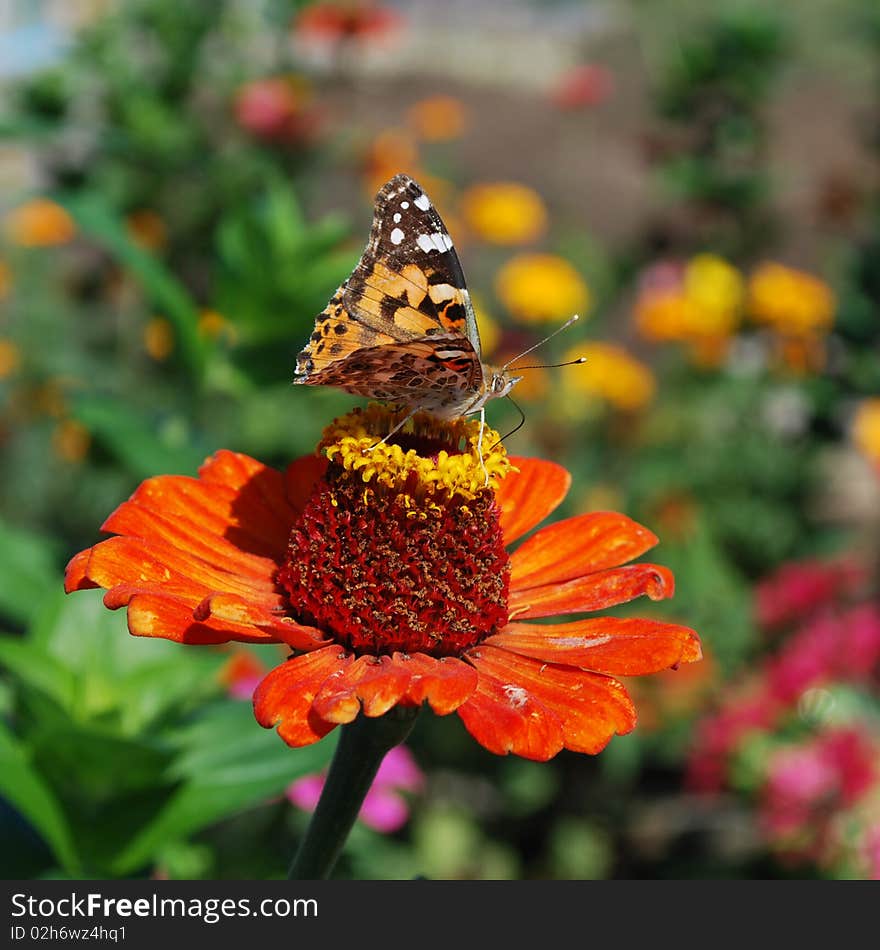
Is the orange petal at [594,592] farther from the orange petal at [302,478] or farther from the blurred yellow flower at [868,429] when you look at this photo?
the blurred yellow flower at [868,429]

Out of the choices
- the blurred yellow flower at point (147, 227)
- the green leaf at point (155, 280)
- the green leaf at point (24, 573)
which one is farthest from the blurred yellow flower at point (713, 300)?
the green leaf at point (24, 573)

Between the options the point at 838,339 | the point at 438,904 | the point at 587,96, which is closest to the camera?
the point at 438,904

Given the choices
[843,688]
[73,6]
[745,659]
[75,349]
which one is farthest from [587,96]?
[843,688]

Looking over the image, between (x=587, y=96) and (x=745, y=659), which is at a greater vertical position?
(x=587, y=96)

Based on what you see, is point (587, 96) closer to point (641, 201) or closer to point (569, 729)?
point (641, 201)

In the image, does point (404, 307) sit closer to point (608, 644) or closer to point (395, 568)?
point (395, 568)

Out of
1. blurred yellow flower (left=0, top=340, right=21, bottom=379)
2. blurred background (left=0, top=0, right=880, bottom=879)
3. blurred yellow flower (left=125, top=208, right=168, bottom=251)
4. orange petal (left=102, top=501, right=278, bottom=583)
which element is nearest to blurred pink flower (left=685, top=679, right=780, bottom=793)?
blurred background (left=0, top=0, right=880, bottom=879)

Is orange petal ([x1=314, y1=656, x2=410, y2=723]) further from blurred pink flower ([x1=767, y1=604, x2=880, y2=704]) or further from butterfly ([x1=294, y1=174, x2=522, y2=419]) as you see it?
blurred pink flower ([x1=767, y1=604, x2=880, y2=704])
